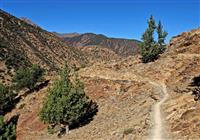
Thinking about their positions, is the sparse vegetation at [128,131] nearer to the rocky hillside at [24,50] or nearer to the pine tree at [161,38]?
the pine tree at [161,38]

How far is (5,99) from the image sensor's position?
74.7 meters

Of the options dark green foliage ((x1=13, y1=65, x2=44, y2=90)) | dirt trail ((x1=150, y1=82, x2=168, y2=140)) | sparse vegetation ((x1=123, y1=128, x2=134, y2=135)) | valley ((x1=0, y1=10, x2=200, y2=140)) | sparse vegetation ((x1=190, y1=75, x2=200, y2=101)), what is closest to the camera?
dirt trail ((x1=150, y1=82, x2=168, y2=140))

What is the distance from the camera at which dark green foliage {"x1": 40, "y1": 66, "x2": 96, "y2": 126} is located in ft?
166

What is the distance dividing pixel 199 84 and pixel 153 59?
82.4ft

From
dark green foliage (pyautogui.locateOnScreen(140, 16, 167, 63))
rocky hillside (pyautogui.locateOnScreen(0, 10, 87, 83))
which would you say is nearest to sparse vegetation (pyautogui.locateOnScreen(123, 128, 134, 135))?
dark green foliage (pyautogui.locateOnScreen(140, 16, 167, 63))

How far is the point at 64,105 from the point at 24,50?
121755mm

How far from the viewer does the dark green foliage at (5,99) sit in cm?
7344

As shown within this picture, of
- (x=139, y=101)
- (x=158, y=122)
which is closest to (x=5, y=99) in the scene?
(x=139, y=101)

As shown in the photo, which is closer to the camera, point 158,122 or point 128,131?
point 128,131

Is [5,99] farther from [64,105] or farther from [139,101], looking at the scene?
[139,101]

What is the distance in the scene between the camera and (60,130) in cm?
5566

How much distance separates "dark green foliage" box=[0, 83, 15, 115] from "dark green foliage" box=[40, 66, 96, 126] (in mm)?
23336

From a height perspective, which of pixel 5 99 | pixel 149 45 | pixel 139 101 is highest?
pixel 149 45

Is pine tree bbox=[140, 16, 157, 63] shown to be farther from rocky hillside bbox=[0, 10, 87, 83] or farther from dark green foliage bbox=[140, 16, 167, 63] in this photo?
rocky hillside bbox=[0, 10, 87, 83]
